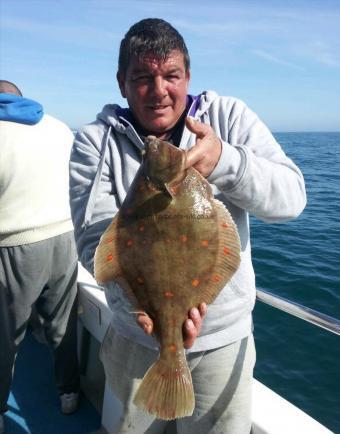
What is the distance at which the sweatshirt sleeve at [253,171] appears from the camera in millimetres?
1965

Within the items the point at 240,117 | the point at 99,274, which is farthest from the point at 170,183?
the point at 240,117

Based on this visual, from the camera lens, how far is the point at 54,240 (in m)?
3.77

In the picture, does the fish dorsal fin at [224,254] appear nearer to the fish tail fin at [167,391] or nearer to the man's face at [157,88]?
the fish tail fin at [167,391]

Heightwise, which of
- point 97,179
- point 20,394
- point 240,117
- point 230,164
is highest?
point 240,117

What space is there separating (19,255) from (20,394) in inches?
66.6

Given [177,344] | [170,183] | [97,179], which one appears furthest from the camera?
[97,179]

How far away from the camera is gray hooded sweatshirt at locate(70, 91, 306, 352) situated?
7.55 ft

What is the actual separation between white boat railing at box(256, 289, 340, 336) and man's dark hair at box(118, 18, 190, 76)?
5.46 feet

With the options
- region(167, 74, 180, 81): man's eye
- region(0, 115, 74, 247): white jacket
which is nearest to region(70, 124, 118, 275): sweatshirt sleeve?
region(167, 74, 180, 81): man's eye

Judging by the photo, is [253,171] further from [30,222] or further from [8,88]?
[8,88]

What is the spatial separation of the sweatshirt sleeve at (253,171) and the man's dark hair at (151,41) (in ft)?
1.36

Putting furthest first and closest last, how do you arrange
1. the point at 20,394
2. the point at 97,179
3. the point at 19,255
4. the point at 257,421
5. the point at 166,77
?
the point at 20,394 → the point at 19,255 → the point at 257,421 → the point at 97,179 → the point at 166,77

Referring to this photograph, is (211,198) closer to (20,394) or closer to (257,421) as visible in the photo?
(257,421)

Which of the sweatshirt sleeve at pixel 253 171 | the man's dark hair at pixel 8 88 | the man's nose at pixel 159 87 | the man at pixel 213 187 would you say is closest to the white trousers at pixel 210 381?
the man at pixel 213 187
